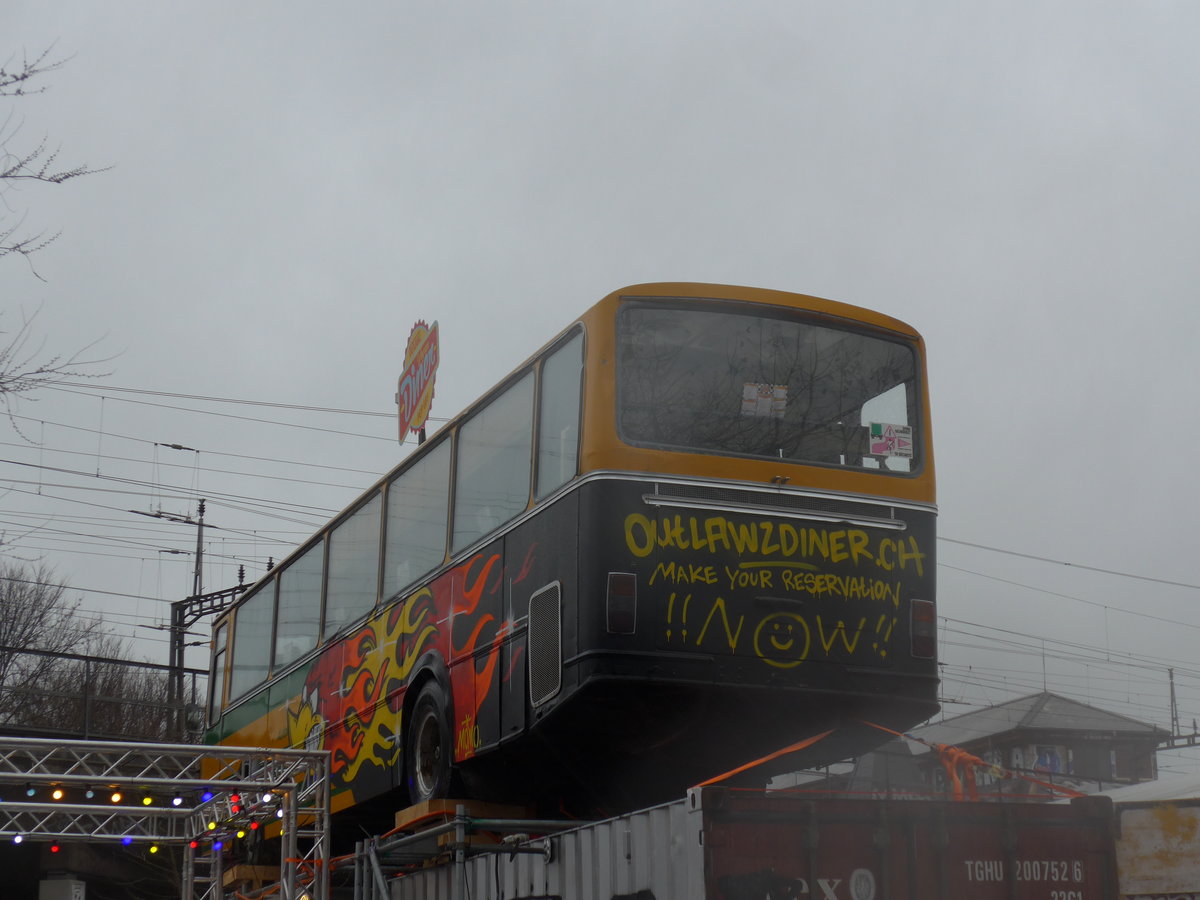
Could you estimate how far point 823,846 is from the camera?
672cm

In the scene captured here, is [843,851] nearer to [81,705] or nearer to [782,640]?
[782,640]

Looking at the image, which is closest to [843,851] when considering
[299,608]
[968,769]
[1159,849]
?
[968,769]

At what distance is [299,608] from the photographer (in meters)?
14.8

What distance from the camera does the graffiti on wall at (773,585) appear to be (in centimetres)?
860

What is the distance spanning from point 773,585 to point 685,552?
0.64 meters

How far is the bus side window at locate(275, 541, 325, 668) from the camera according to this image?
14.2 metres

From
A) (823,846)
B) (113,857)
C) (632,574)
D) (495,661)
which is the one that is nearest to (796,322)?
(632,574)

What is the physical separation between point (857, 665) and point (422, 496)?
4.09 metres

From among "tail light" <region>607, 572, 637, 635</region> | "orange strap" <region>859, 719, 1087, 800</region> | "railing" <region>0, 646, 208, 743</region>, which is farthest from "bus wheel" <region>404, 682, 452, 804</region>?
"railing" <region>0, 646, 208, 743</region>

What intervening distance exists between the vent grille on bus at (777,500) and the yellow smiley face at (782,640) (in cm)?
69

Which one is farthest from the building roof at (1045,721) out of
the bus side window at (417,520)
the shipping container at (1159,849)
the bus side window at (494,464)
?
the shipping container at (1159,849)

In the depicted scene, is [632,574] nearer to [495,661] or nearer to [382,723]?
[495,661]

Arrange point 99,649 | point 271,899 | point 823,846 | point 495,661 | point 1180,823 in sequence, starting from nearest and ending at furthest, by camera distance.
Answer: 1. point 823,846
2. point 1180,823
3. point 495,661
4. point 271,899
5. point 99,649

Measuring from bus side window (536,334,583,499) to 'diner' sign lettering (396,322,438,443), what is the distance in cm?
971
